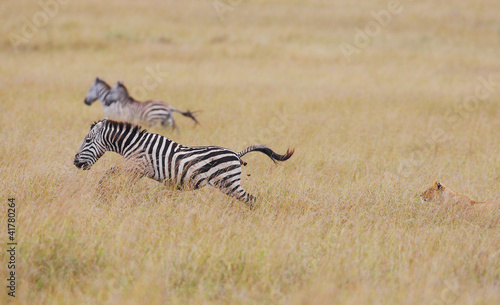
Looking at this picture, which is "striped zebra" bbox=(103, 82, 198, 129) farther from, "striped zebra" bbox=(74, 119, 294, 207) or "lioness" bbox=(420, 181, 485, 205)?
"lioness" bbox=(420, 181, 485, 205)

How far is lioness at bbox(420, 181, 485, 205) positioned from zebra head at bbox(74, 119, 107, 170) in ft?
14.2

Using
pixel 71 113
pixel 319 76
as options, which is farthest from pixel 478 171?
pixel 319 76

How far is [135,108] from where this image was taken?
12.3 m

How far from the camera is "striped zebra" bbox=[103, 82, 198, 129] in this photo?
38.8ft

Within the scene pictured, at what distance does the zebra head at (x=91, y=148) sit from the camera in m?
6.68

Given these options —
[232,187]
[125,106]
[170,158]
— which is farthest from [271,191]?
[125,106]

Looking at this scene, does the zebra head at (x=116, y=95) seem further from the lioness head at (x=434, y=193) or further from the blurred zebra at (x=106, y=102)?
the lioness head at (x=434, y=193)

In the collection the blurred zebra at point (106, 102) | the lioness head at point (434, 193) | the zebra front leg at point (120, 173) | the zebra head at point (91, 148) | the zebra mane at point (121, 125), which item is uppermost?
the blurred zebra at point (106, 102)

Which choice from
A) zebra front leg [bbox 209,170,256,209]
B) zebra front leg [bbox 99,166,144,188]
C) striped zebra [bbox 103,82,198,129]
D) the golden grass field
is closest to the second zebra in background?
striped zebra [bbox 103,82,198,129]

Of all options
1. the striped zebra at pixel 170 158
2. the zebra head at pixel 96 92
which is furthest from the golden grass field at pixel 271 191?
the zebra head at pixel 96 92

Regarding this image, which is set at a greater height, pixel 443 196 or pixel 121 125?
pixel 121 125

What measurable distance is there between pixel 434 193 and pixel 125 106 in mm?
8056

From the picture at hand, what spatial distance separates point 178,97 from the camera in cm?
1535

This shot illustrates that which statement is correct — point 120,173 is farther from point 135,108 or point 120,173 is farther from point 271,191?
point 135,108
